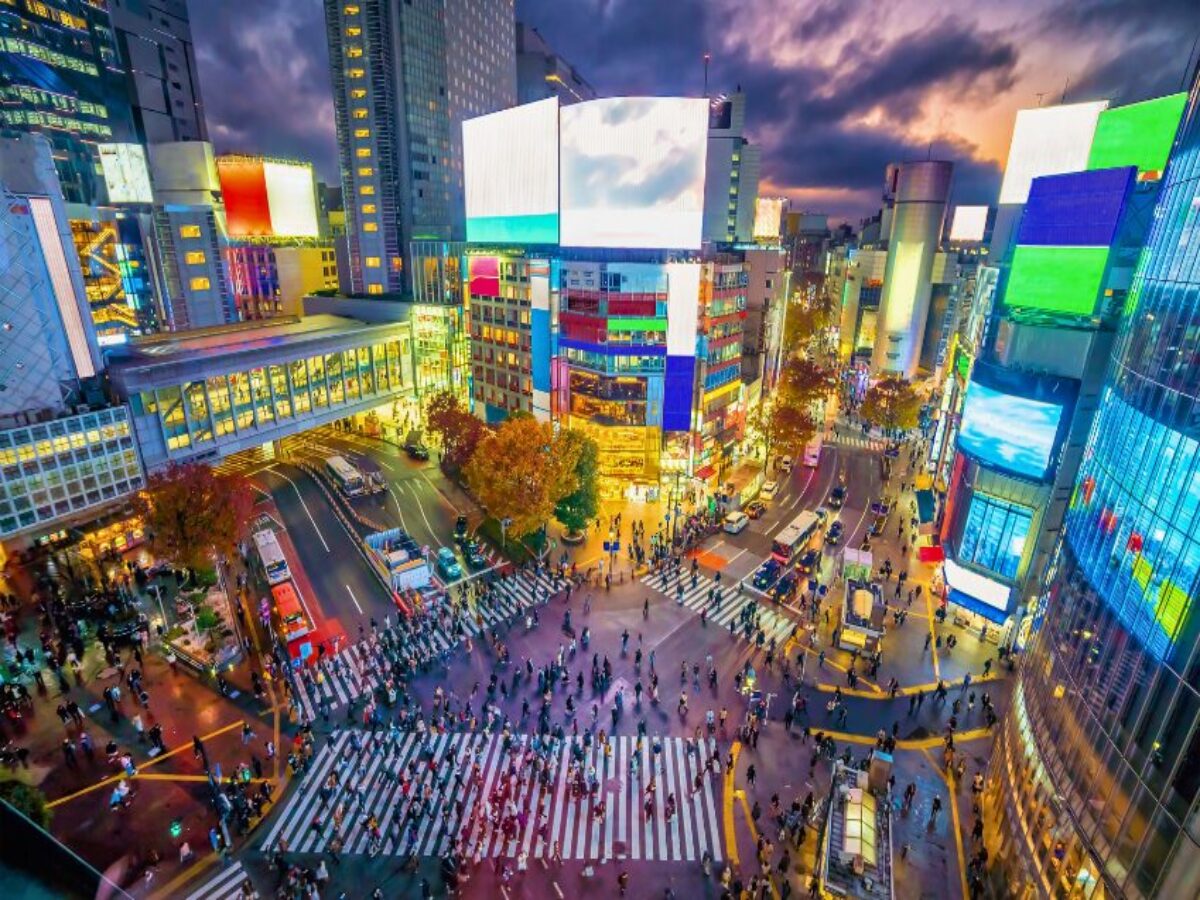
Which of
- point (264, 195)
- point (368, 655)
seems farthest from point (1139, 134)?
point (264, 195)

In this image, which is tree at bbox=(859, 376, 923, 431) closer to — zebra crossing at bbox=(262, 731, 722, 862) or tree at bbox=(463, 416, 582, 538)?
tree at bbox=(463, 416, 582, 538)

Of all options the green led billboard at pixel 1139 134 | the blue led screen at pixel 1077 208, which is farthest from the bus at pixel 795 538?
the green led billboard at pixel 1139 134

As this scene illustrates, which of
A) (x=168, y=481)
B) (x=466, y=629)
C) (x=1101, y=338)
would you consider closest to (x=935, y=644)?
(x=1101, y=338)

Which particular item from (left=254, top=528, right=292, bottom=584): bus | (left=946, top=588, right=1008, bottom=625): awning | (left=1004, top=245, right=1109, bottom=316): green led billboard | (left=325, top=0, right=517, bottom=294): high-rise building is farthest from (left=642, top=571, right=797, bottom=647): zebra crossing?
(left=325, top=0, right=517, bottom=294): high-rise building

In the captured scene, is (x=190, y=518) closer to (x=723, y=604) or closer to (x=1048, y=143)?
(x=723, y=604)

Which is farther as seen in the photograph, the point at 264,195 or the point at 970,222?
the point at 970,222

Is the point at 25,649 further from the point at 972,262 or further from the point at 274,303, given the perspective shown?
the point at 972,262

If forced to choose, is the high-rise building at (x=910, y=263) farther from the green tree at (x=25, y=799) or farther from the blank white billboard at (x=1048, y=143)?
the green tree at (x=25, y=799)
